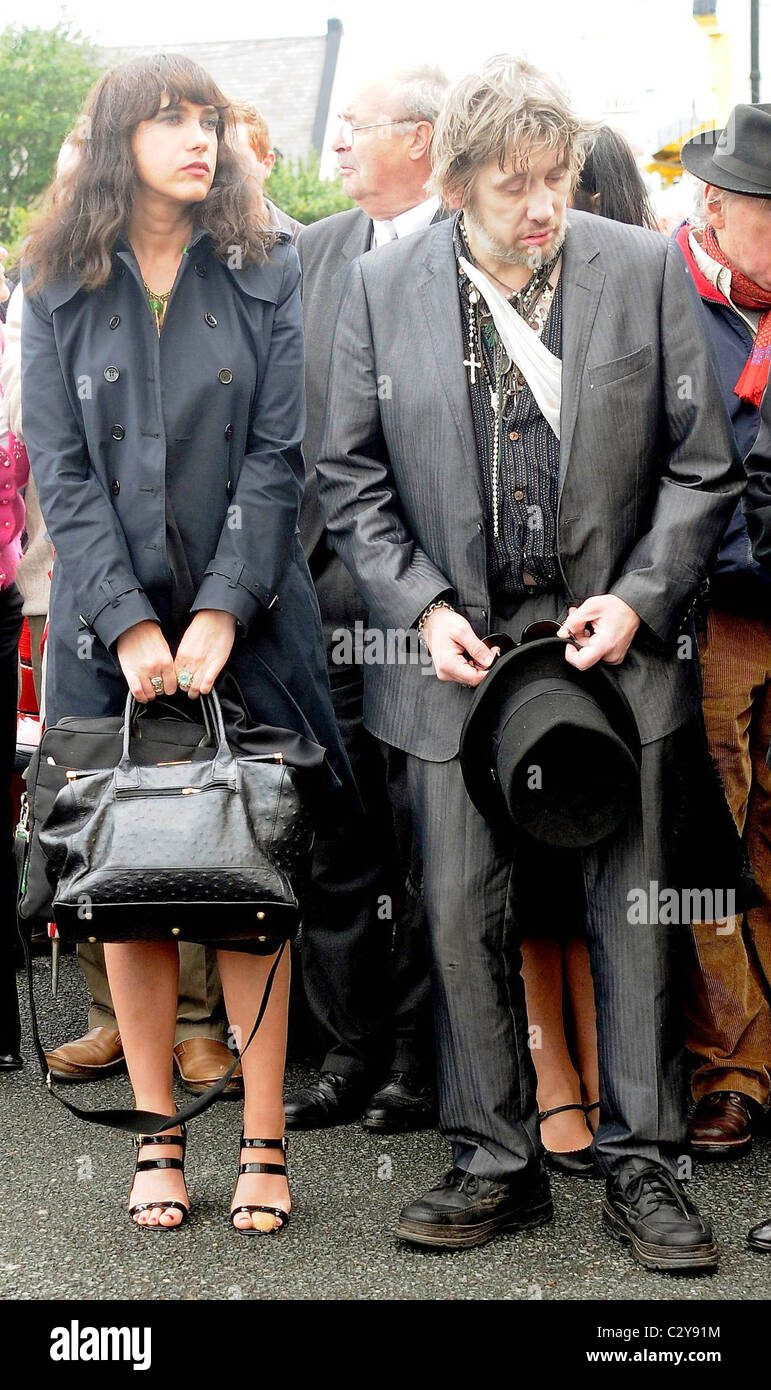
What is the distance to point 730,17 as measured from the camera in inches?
1062

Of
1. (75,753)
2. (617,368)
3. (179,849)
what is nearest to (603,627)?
(617,368)

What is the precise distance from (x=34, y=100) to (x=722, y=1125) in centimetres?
3850

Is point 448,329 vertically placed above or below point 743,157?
below

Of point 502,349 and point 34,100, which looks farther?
point 34,100

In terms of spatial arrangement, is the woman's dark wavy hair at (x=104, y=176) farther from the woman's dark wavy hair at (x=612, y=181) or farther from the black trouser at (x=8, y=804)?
the woman's dark wavy hair at (x=612, y=181)

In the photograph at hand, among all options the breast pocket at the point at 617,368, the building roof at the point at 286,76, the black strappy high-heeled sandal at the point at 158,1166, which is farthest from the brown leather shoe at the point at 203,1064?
the building roof at the point at 286,76

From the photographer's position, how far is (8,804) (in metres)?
4.46

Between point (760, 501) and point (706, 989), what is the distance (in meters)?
1.29

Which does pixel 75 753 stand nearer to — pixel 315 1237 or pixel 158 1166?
pixel 158 1166

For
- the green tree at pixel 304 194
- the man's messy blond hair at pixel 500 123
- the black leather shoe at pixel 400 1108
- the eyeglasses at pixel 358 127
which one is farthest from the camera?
the green tree at pixel 304 194

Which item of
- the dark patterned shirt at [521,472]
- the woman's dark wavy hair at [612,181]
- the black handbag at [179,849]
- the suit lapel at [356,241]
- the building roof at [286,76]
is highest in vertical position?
the woman's dark wavy hair at [612,181]

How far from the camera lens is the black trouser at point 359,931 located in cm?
425

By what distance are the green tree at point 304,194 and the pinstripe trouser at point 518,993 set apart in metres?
33.5
